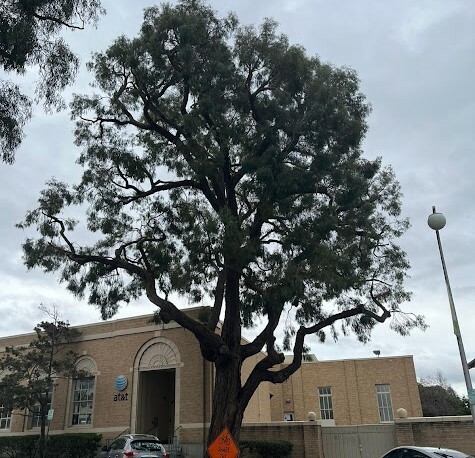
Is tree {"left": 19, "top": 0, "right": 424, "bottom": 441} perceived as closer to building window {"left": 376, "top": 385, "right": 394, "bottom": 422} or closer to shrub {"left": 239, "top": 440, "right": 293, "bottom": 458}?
shrub {"left": 239, "top": 440, "right": 293, "bottom": 458}

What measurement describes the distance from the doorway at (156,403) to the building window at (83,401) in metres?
2.88

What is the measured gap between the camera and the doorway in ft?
78.0

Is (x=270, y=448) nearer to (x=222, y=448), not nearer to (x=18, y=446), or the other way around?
(x=222, y=448)

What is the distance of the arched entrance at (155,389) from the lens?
23.3 meters

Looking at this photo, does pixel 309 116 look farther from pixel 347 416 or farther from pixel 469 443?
pixel 347 416

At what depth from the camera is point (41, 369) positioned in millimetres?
24516

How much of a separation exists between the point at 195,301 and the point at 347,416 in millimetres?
17995

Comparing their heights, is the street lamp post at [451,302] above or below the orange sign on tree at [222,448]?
above

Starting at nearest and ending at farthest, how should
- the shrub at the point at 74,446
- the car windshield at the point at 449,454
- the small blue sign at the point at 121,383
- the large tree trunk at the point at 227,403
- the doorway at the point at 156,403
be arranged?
the car windshield at the point at 449,454
the large tree trunk at the point at 227,403
the shrub at the point at 74,446
the doorway at the point at 156,403
the small blue sign at the point at 121,383

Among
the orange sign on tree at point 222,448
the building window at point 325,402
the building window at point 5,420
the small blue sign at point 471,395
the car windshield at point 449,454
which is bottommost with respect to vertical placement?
the car windshield at point 449,454

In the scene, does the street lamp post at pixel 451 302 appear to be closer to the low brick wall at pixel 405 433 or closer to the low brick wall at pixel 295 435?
the low brick wall at pixel 405 433

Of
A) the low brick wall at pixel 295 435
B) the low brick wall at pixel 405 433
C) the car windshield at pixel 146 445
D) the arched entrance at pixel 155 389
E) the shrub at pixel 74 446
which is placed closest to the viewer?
the car windshield at pixel 146 445

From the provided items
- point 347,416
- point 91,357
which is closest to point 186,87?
point 91,357

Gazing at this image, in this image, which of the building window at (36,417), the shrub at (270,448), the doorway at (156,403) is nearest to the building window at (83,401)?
the building window at (36,417)
